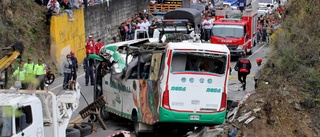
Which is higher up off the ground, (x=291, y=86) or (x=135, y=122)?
(x=291, y=86)

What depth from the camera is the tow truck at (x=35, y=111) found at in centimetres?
1359

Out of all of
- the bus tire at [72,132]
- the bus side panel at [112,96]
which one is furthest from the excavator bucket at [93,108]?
the bus side panel at [112,96]

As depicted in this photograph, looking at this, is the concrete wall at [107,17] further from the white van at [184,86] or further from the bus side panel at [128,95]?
the white van at [184,86]

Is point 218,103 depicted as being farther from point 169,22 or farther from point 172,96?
point 169,22

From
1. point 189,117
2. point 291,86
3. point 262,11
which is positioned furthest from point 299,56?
point 262,11

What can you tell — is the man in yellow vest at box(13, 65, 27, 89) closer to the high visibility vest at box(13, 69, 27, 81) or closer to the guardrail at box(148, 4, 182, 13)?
the high visibility vest at box(13, 69, 27, 81)

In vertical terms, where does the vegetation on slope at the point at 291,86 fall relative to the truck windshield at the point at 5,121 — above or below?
below

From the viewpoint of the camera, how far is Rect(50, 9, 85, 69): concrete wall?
33.2 meters

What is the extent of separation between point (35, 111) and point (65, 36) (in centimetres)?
2007

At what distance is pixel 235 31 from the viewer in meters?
37.9

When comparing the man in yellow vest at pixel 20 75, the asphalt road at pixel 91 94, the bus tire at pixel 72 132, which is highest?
the man in yellow vest at pixel 20 75

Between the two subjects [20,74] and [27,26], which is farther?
[27,26]

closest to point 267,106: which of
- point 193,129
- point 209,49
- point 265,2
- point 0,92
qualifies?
point 193,129

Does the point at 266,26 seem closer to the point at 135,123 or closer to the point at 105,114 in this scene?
the point at 105,114
